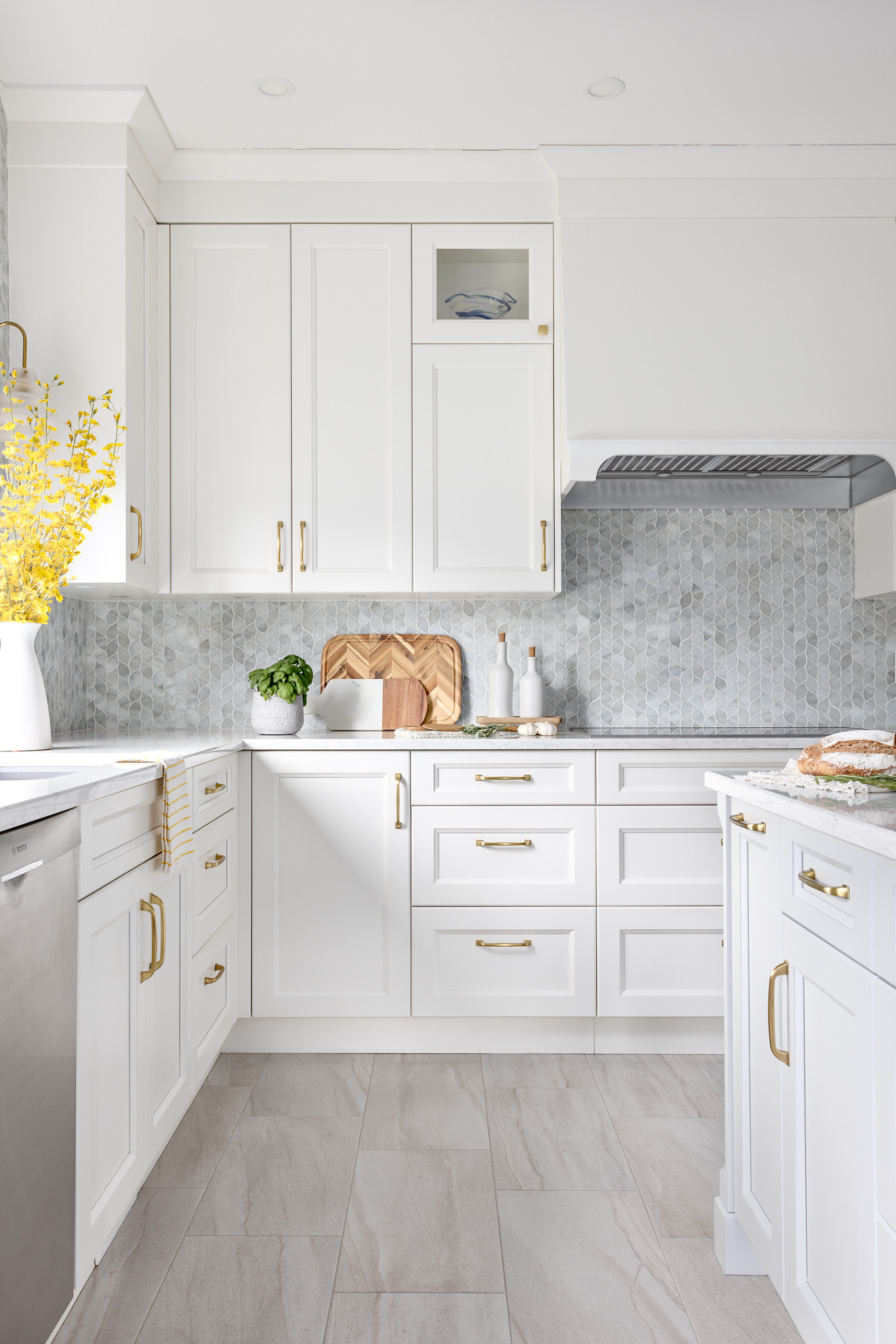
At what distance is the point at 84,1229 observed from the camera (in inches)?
53.6

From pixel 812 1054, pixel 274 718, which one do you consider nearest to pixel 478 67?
pixel 274 718

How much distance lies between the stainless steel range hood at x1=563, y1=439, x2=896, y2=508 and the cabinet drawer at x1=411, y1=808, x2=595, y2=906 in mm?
1060

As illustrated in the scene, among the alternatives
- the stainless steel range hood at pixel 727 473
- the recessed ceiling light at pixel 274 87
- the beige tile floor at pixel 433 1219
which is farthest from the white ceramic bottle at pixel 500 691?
the recessed ceiling light at pixel 274 87

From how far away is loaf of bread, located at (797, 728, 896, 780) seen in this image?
1.39 metres

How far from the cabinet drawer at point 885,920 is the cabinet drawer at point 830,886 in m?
0.01

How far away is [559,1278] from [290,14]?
2.82 metres

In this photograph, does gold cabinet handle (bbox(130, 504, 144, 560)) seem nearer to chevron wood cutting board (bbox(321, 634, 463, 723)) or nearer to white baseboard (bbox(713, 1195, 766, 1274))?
chevron wood cutting board (bbox(321, 634, 463, 723))

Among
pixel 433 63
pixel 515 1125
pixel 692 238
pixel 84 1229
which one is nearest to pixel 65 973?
pixel 84 1229

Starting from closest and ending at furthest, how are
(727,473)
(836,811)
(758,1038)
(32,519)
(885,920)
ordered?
(885,920) < (836,811) < (758,1038) < (32,519) < (727,473)

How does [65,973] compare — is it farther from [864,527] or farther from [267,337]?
[864,527]

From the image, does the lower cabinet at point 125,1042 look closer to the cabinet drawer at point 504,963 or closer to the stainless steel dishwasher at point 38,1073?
the stainless steel dishwasher at point 38,1073

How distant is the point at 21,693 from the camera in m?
2.12

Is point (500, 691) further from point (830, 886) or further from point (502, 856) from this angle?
point (830, 886)

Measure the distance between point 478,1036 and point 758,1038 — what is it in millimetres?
1285
